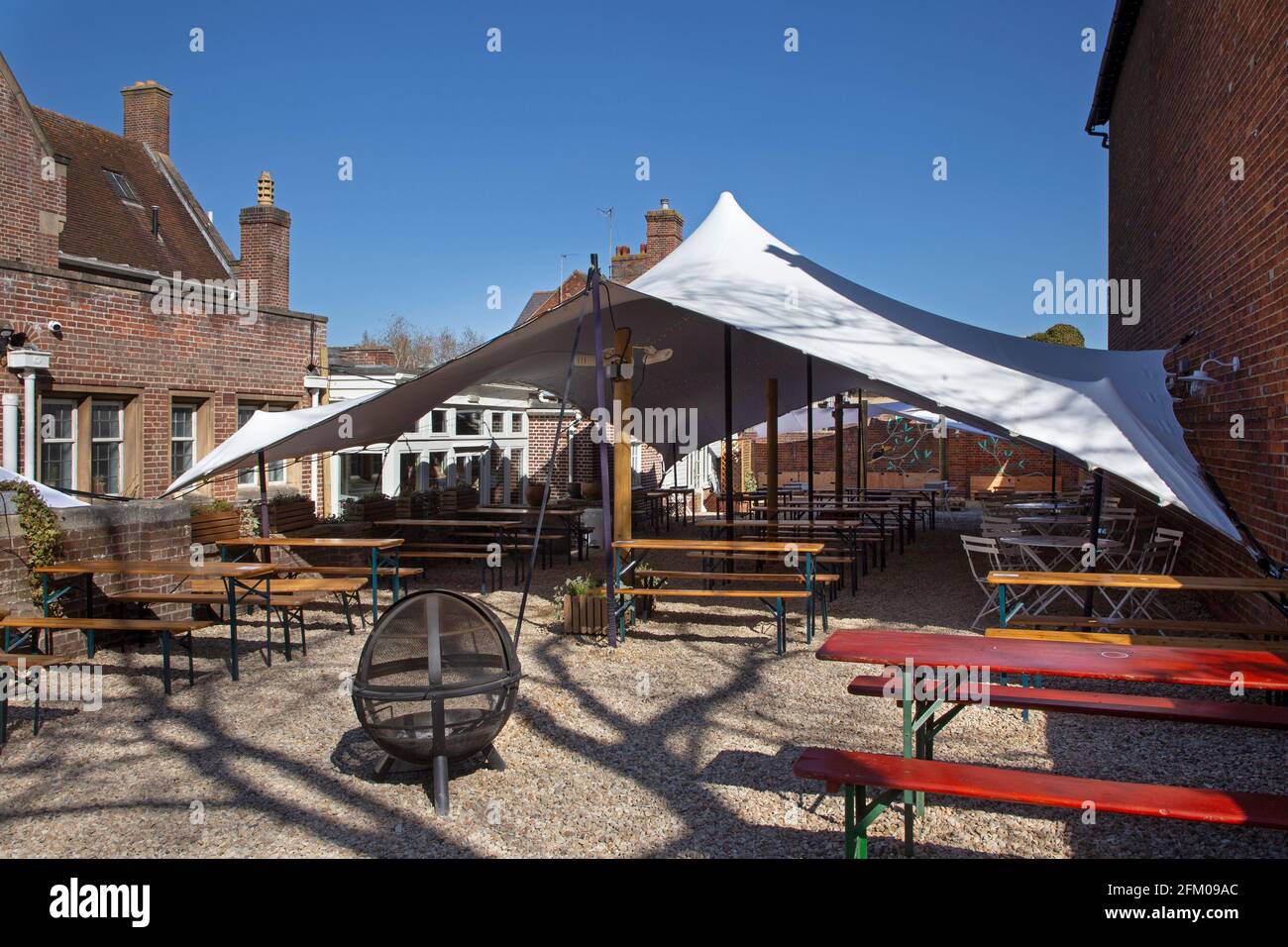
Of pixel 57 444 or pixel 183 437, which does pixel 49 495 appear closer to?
pixel 57 444

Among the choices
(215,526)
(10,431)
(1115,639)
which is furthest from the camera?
(215,526)

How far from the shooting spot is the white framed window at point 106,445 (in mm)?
10672

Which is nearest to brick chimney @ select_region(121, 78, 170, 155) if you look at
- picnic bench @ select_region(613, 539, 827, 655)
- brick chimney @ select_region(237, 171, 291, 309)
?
brick chimney @ select_region(237, 171, 291, 309)

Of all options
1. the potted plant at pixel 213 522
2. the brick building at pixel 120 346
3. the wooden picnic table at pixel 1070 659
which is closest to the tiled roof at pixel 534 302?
Answer: the brick building at pixel 120 346

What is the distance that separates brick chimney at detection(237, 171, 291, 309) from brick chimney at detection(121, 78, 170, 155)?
8.13 metres

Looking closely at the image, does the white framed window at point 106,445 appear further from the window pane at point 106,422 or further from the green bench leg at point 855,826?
the green bench leg at point 855,826

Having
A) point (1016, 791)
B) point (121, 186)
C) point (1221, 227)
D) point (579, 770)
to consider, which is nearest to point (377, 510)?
point (579, 770)

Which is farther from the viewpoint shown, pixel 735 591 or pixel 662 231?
pixel 662 231

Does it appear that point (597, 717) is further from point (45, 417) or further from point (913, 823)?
point (45, 417)

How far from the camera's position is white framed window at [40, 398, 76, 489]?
10.1 m

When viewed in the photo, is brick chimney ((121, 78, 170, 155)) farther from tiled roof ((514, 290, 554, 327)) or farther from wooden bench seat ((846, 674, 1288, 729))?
wooden bench seat ((846, 674, 1288, 729))

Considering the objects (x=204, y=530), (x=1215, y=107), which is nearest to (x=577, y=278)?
(x=204, y=530)

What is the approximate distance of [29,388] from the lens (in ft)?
31.4

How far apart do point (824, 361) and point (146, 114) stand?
64.6 ft
